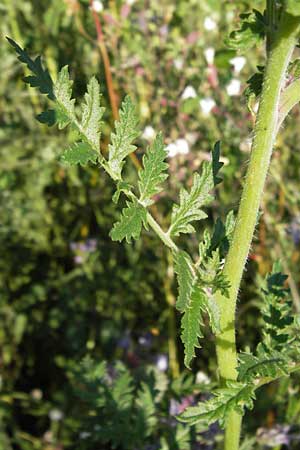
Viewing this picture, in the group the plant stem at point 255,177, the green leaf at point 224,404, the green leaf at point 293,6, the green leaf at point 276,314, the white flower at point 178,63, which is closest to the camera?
the green leaf at point 293,6

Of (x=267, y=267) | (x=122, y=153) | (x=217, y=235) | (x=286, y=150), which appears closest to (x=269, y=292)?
(x=217, y=235)

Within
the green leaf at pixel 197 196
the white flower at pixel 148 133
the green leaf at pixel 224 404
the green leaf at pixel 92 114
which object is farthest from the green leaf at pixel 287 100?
the white flower at pixel 148 133

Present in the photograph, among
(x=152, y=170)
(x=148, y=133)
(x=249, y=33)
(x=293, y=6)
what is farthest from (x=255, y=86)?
(x=148, y=133)

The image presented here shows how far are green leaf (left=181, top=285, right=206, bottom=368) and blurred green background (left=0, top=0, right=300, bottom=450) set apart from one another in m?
1.03

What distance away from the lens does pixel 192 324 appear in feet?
3.65

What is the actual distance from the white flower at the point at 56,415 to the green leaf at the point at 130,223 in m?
1.57

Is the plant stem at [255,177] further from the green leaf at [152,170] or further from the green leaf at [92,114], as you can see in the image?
the green leaf at [92,114]

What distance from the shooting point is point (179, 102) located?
8.71 feet

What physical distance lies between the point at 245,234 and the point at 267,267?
4.52 feet

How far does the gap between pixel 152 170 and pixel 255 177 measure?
6.6 inches

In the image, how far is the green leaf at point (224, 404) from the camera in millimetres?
1156

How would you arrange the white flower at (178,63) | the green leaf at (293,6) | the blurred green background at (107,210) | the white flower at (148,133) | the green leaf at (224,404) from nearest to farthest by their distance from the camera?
1. the green leaf at (293,6)
2. the green leaf at (224,404)
3. the white flower at (148,133)
4. the blurred green background at (107,210)
5. the white flower at (178,63)

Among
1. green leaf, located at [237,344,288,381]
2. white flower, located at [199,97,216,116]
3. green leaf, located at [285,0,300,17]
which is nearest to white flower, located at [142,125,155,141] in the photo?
white flower, located at [199,97,216,116]

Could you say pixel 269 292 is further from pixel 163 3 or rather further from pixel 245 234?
pixel 163 3
